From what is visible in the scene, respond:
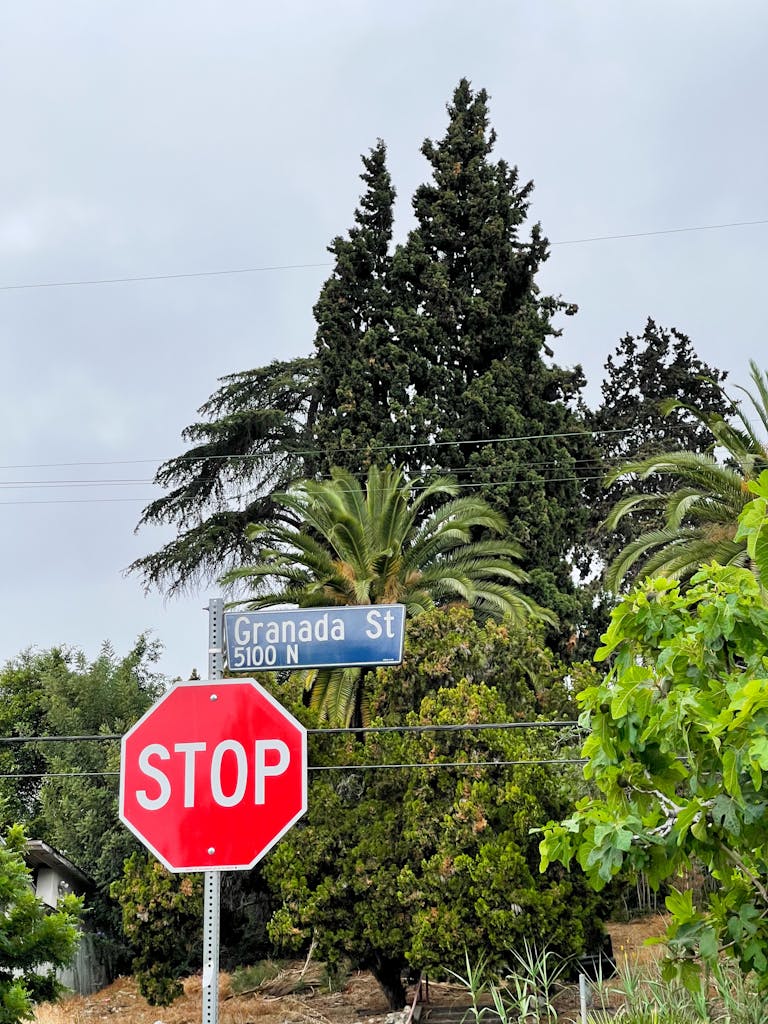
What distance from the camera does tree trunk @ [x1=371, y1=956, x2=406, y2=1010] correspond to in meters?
21.9

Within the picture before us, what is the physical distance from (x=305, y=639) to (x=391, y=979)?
58.5 feet

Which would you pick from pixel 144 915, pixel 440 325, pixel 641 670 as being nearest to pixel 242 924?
pixel 144 915

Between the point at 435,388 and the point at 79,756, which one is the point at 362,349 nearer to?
the point at 435,388

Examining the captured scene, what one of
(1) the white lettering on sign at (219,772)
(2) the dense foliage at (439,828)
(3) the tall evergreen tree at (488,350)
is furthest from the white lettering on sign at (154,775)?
(3) the tall evergreen tree at (488,350)

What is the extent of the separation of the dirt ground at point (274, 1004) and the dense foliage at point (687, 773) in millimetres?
15189

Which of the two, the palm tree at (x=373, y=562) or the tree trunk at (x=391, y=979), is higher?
the palm tree at (x=373, y=562)

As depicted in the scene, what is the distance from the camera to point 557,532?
1305 inches

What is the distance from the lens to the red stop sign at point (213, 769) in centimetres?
451

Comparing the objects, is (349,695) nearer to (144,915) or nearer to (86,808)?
(144,915)

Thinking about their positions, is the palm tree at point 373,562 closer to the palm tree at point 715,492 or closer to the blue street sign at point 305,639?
the palm tree at point 715,492

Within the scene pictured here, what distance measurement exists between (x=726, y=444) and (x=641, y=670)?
16.2m

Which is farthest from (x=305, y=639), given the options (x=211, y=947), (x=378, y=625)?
(x=211, y=947)

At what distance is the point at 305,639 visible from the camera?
6082 millimetres

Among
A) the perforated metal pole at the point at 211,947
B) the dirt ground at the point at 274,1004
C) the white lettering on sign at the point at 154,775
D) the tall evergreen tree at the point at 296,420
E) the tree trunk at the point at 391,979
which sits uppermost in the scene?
the tall evergreen tree at the point at 296,420
